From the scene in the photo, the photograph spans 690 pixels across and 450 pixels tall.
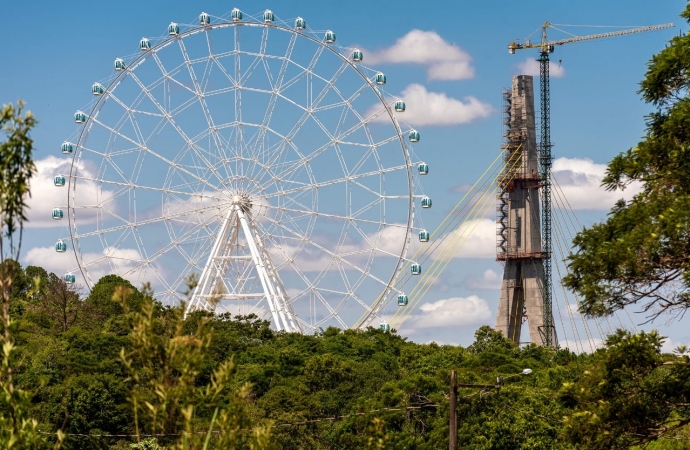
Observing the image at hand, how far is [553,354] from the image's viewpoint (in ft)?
355

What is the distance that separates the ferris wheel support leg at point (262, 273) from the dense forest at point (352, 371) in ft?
14.0

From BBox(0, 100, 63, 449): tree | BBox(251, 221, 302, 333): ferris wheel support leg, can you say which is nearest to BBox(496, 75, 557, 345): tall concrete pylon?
BBox(251, 221, 302, 333): ferris wheel support leg

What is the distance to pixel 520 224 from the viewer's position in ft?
414

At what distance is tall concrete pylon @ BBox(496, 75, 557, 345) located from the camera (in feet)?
404

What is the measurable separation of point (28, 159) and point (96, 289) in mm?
115395

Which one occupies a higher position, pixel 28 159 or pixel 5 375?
pixel 28 159

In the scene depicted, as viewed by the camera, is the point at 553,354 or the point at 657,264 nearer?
the point at 657,264

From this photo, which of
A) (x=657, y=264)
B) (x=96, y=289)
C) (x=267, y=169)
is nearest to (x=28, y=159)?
(x=657, y=264)

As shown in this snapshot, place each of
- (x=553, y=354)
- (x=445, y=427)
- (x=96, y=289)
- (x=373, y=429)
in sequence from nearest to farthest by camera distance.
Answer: (x=373, y=429), (x=445, y=427), (x=553, y=354), (x=96, y=289)

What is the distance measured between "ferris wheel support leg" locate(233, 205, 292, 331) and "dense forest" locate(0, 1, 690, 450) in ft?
14.0

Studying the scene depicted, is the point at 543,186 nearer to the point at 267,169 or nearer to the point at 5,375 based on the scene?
the point at 267,169

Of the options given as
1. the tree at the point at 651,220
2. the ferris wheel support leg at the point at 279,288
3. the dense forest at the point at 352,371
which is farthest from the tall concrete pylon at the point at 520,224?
the tree at the point at 651,220

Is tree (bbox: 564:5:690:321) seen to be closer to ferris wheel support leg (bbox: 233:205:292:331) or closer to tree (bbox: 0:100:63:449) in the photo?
tree (bbox: 0:100:63:449)

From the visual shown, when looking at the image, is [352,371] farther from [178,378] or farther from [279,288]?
[178,378]
